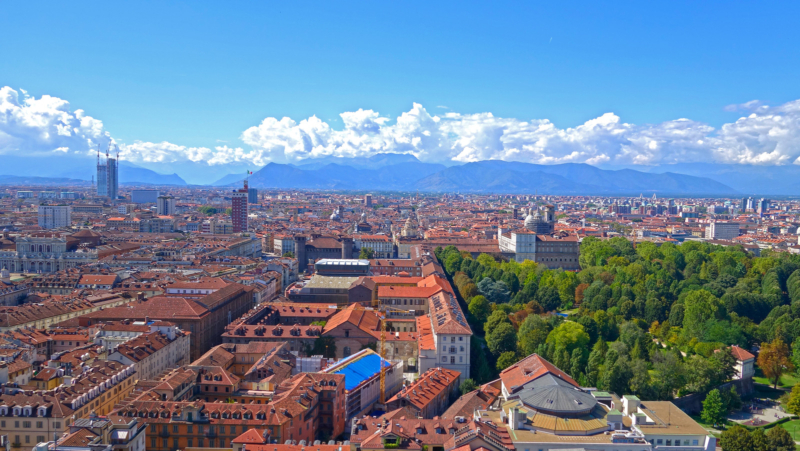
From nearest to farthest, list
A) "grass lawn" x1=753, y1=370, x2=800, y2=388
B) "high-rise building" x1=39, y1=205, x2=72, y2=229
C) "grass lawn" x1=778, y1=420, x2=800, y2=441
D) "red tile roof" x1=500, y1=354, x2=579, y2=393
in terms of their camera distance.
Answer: "red tile roof" x1=500, y1=354, x2=579, y2=393 < "grass lawn" x1=778, y1=420, x2=800, y2=441 < "grass lawn" x1=753, y1=370, x2=800, y2=388 < "high-rise building" x1=39, y1=205, x2=72, y2=229

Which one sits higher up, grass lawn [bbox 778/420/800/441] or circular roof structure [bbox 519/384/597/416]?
circular roof structure [bbox 519/384/597/416]

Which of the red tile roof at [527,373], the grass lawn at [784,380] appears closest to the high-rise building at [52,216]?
the red tile roof at [527,373]

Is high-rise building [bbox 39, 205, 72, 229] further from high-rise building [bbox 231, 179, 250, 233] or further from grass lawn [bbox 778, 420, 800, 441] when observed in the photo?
grass lawn [bbox 778, 420, 800, 441]

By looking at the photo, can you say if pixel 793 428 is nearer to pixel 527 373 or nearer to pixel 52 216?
pixel 527 373

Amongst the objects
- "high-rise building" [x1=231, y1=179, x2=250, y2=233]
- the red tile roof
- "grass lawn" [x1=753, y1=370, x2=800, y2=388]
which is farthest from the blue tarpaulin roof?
"high-rise building" [x1=231, y1=179, x2=250, y2=233]

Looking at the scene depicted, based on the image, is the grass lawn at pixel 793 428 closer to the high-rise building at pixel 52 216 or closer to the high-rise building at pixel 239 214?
the high-rise building at pixel 239 214

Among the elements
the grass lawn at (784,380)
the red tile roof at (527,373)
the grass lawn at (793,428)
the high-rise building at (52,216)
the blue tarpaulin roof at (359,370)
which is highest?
the high-rise building at (52,216)

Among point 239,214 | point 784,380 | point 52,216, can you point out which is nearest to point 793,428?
point 784,380
